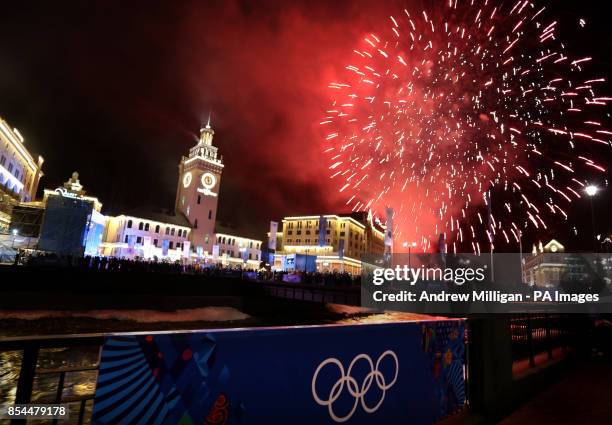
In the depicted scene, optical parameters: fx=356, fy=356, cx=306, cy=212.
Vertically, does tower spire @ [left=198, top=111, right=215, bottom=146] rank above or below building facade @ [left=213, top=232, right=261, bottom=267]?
above

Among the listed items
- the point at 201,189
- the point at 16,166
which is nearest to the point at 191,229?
the point at 201,189

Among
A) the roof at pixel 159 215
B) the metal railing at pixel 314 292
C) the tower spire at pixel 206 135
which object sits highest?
the tower spire at pixel 206 135

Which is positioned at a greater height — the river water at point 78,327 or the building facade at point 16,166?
the building facade at point 16,166

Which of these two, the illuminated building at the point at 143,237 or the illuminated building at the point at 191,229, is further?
the illuminated building at the point at 191,229

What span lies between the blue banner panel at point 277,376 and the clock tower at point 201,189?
7996 centimetres

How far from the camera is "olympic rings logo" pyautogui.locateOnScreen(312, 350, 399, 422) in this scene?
372cm

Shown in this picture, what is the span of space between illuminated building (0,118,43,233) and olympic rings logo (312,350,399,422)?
47.7m

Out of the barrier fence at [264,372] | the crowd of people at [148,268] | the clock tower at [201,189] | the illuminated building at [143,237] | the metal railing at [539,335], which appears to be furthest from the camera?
the clock tower at [201,189]

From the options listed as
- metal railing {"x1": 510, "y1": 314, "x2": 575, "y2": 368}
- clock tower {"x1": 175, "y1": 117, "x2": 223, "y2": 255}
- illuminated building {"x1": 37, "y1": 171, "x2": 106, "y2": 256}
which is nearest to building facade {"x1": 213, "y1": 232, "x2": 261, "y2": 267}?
clock tower {"x1": 175, "y1": 117, "x2": 223, "y2": 255}

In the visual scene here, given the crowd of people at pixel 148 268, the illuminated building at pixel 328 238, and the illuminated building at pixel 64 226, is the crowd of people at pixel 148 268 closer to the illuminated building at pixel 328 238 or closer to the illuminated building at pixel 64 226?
the illuminated building at pixel 64 226

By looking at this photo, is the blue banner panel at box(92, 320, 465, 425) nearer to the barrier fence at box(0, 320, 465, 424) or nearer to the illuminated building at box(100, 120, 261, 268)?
the barrier fence at box(0, 320, 465, 424)

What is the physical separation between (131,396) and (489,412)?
18.8 ft

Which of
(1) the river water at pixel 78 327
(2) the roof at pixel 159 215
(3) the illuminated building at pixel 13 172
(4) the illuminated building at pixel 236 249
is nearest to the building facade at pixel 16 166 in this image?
(3) the illuminated building at pixel 13 172

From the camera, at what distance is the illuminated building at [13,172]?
130 feet
